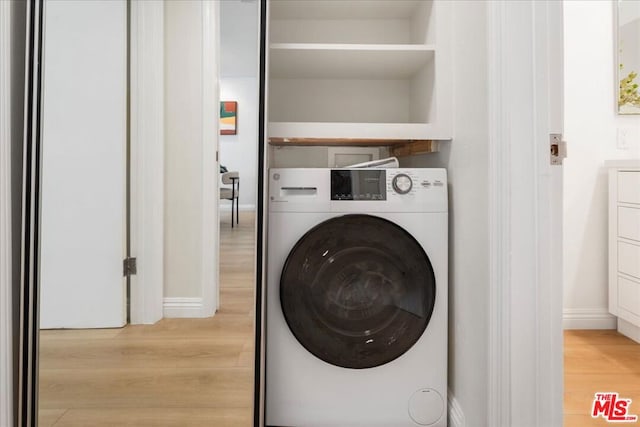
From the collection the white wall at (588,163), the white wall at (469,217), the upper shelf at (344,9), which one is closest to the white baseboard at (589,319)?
the white wall at (588,163)

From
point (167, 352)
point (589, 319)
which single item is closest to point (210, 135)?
point (167, 352)

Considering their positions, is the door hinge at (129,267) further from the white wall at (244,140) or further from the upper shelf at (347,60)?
the upper shelf at (347,60)

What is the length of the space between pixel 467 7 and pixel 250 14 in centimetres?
72

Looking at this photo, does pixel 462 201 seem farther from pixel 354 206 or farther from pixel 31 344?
pixel 31 344

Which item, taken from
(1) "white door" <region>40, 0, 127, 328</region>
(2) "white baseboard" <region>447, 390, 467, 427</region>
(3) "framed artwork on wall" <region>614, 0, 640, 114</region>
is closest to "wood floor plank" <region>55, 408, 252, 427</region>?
(1) "white door" <region>40, 0, 127, 328</region>

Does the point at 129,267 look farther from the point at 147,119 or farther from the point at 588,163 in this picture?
the point at 588,163

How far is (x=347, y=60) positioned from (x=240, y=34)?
507mm

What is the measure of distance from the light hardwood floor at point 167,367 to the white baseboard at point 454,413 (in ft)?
2.28

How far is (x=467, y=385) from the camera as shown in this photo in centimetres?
142

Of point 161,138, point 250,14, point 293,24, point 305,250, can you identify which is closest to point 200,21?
point 250,14

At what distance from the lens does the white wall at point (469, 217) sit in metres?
1.27

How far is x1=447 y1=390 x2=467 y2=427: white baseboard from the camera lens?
146 cm

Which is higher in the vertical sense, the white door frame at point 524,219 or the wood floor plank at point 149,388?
the white door frame at point 524,219

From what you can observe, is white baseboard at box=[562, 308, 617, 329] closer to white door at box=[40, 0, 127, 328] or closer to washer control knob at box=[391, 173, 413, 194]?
washer control knob at box=[391, 173, 413, 194]
